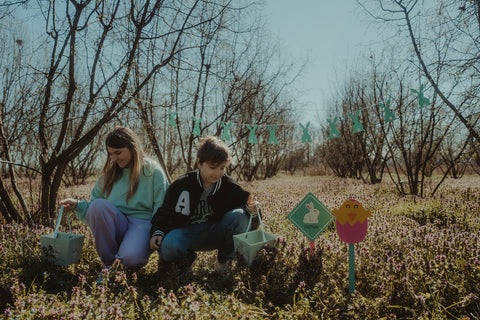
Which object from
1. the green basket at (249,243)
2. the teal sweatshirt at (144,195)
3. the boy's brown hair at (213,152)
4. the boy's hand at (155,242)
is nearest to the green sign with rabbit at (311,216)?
the green basket at (249,243)

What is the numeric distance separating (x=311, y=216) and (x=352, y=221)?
1.57 ft

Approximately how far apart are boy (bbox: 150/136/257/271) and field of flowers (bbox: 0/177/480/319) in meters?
0.21

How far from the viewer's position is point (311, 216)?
8.70 ft

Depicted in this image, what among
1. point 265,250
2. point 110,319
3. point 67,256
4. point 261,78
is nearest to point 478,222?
point 265,250

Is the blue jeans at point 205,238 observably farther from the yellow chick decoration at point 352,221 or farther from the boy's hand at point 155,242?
the yellow chick decoration at point 352,221

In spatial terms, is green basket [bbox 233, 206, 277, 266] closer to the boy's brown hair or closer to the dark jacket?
the dark jacket

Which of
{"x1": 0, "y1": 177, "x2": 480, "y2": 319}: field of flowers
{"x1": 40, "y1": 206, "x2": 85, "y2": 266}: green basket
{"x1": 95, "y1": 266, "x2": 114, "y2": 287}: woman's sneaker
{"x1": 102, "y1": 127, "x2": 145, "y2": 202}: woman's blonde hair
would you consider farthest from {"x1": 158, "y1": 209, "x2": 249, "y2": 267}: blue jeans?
{"x1": 40, "y1": 206, "x2": 85, "y2": 266}: green basket

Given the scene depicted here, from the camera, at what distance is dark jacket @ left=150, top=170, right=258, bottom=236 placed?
2.69 m

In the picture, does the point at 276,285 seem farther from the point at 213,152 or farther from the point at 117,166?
the point at 117,166

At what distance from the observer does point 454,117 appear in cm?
504

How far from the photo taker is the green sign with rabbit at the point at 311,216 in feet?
8.50

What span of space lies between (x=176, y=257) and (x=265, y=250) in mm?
782

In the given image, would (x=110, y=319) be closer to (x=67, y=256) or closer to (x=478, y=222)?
(x=67, y=256)

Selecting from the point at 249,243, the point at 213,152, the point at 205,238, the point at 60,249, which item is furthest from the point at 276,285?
the point at 60,249
